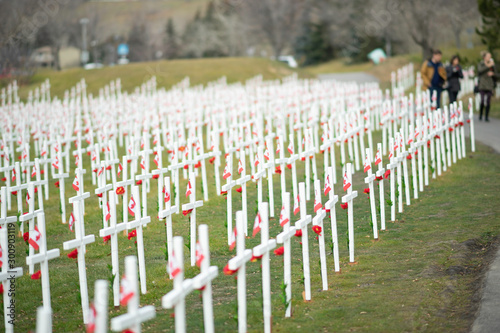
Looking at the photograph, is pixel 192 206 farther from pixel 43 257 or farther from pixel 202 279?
pixel 202 279

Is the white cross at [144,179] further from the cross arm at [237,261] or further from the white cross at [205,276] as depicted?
the white cross at [205,276]

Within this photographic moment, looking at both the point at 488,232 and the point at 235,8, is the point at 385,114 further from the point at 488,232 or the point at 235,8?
the point at 235,8

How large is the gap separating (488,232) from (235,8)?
247 feet

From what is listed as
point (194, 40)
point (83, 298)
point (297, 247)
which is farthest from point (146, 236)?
point (194, 40)

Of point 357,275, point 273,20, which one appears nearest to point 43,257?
point 357,275

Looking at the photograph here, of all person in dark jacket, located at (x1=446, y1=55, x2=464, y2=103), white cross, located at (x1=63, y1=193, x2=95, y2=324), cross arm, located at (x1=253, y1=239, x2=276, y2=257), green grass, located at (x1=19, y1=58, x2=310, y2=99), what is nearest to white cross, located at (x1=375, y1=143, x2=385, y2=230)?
cross arm, located at (x1=253, y1=239, x2=276, y2=257)

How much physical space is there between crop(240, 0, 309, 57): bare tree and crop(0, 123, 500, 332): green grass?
58.7m

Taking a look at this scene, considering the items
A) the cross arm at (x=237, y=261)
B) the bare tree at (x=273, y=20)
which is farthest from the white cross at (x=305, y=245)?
the bare tree at (x=273, y=20)

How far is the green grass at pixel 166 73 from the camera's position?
41.2 metres

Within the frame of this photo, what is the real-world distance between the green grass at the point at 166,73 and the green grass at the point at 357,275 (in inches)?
1197

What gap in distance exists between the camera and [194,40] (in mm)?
80125

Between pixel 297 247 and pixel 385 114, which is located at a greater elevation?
pixel 385 114

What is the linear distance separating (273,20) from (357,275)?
63756mm

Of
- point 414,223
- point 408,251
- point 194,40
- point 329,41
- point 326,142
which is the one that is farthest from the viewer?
point 194,40
